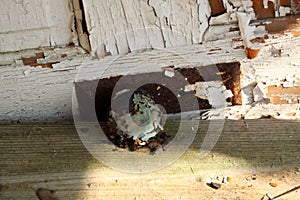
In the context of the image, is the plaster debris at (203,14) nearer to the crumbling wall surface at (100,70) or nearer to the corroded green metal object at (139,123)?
the crumbling wall surface at (100,70)

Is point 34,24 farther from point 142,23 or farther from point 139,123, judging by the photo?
point 139,123

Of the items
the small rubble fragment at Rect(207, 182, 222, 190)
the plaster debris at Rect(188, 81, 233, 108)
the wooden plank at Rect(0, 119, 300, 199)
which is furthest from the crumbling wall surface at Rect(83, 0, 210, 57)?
the small rubble fragment at Rect(207, 182, 222, 190)

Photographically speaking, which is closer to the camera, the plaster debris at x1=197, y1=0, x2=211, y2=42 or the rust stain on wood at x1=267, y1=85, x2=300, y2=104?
→ the plaster debris at x1=197, y1=0, x2=211, y2=42

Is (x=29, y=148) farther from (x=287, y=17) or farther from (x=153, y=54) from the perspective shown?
(x=287, y=17)

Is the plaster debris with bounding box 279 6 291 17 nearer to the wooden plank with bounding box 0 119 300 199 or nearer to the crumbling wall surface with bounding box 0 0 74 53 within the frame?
the wooden plank with bounding box 0 119 300 199

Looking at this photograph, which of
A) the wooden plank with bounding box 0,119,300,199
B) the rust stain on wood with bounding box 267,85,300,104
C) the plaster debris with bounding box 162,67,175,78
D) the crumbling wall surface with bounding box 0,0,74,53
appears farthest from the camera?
the rust stain on wood with bounding box 267,85,300,104

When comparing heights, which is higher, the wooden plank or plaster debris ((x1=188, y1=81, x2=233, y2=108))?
plaster debris ((x1=188, y1=81, x2=233, y2=108))

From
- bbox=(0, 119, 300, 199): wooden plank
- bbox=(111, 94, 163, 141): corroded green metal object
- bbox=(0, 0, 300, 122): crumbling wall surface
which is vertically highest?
bbox=(0, 0, 300, 122): crumbling wall surface
